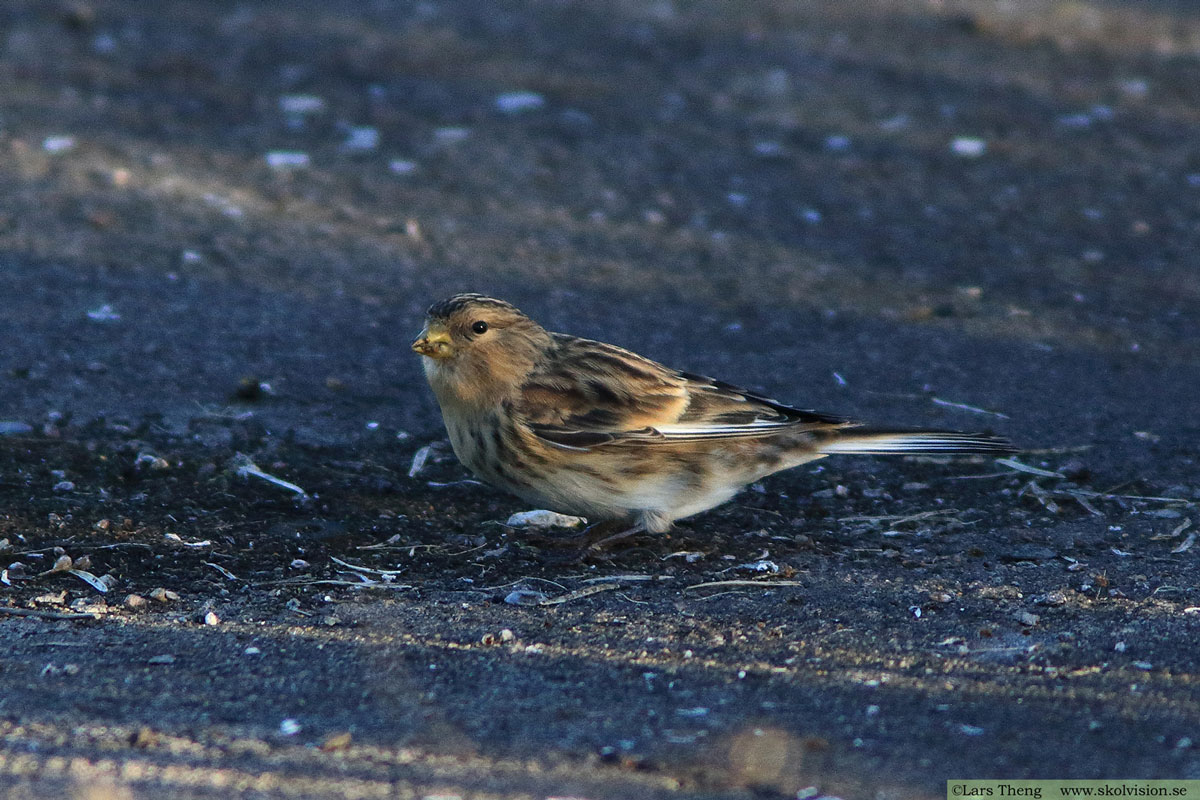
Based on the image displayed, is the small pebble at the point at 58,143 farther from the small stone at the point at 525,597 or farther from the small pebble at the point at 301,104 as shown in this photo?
the small stone at the point at 525,597

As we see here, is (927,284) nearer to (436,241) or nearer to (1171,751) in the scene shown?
(436,241)

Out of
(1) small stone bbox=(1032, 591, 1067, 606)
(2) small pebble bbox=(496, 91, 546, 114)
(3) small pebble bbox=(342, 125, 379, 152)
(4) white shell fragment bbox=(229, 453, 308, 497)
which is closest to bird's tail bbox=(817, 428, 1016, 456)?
(1) small stone bbox=(1032, 591, 1067, 606)

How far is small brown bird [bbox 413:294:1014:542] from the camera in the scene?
4.84 metres

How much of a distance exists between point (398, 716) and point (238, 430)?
2.32m

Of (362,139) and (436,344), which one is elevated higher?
(362,139)

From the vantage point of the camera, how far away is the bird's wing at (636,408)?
4.86m

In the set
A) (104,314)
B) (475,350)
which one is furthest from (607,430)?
(104,314)

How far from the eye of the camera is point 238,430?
5.65m

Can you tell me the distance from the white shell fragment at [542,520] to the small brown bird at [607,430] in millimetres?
303

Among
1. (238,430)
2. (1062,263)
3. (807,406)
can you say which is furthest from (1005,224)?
(238,430)

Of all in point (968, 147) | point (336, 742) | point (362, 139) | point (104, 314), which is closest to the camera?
point (336, 742)

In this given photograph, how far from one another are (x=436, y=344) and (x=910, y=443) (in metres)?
1.69

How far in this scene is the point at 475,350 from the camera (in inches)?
195

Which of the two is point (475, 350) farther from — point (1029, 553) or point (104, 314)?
point (104, 314)
